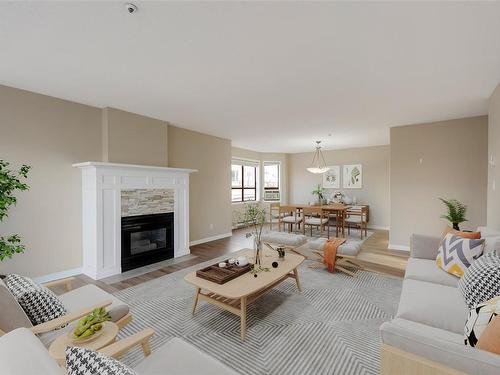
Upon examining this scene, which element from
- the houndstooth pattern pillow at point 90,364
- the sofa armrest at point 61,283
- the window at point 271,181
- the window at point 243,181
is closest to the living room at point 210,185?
the houndstooth pattern pillow at point 90,364

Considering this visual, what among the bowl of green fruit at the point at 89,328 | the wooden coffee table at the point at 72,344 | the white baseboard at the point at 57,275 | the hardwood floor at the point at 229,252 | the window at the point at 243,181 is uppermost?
the window at the point at 243,181

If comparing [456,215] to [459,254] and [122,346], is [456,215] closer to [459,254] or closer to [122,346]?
[459,254]

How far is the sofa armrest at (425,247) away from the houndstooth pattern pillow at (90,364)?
10.7 feet

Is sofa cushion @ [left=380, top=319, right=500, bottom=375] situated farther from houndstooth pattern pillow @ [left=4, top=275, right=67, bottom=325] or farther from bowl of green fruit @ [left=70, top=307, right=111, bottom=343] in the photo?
houndstooth pattern pillow @ [left=4, top=275, right=67, bottom=325]

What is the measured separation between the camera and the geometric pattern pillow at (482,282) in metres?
1.57

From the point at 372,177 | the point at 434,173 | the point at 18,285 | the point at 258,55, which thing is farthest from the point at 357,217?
the point at 18,285

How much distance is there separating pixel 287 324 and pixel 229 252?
254 centimetres

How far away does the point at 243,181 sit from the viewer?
25.9 feet

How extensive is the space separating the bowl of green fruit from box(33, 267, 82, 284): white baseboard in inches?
107

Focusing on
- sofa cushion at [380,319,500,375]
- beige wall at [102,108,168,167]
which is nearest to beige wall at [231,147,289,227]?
beige wall at [102,108,168,167]

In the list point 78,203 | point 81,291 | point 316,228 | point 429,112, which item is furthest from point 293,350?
point 316,228

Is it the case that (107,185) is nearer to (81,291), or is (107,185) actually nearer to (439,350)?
(81,291)

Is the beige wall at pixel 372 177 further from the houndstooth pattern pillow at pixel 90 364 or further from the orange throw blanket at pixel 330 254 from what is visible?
the houndstooth pattern pillow at pixel 90 364

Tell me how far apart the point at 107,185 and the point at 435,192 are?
581cm
